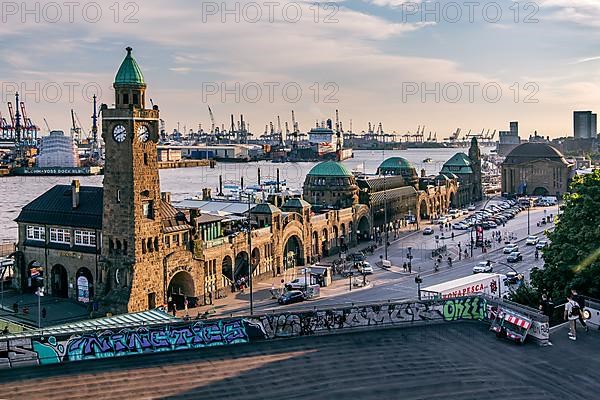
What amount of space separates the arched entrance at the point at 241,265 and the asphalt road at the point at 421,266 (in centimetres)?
660

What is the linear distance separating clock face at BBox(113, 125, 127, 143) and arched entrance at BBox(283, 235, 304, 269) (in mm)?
24531

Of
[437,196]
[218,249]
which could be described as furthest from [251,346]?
[437,196]

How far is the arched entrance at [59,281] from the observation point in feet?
170

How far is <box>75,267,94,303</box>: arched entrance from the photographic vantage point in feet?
163

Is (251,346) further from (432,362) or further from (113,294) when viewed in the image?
(113,294)

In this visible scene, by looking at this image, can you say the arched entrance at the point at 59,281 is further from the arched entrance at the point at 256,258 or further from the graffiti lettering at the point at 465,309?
the graffiti lettering at the point at 465,309

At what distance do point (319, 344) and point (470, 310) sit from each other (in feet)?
21.7

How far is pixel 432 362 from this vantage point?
23000 millimetres

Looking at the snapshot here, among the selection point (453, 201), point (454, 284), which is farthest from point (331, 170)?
point (454, 284)

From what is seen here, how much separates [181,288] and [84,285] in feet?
22.5

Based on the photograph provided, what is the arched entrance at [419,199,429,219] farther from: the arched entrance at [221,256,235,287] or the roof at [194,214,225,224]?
the arched entrance at [221,256,235,287]

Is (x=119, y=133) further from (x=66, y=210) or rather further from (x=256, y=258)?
(x=256, y=258)

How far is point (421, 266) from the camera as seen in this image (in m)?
67.8

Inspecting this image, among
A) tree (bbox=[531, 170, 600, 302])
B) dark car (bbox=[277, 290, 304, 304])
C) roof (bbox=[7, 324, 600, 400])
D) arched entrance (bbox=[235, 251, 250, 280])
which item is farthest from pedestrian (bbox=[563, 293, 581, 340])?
arched entrance (bbox=[235, 251, 250, 280])
